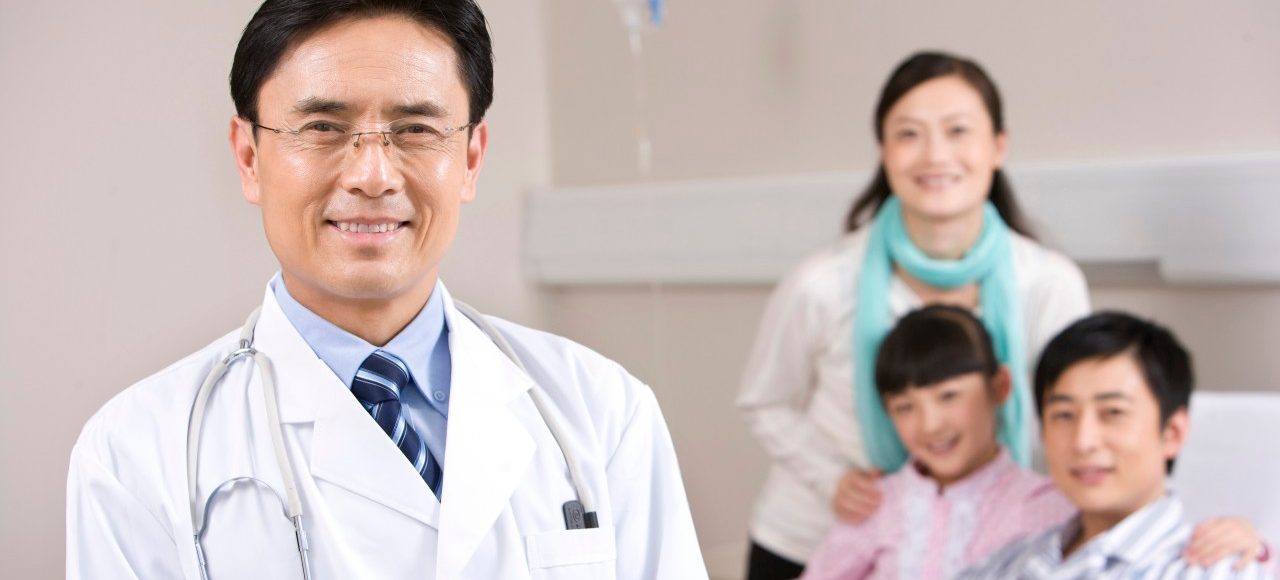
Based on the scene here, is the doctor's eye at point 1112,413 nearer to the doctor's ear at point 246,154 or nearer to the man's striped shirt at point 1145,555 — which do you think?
the man's striped shirt at point 1145,555

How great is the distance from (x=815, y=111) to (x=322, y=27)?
7.40ft

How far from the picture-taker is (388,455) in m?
A: 0.79

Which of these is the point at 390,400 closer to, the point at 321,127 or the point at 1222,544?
the point at 321,127

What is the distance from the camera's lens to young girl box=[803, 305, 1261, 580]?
2.01m

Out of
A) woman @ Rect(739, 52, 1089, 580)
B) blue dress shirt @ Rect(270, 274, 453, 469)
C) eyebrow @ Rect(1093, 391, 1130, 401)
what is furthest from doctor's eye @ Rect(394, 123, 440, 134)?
woman @ Rect(739, 52, 1089, 580)

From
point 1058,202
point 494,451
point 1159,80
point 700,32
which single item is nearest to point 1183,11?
point 1159,80

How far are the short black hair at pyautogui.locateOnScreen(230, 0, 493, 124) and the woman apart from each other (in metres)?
1.44

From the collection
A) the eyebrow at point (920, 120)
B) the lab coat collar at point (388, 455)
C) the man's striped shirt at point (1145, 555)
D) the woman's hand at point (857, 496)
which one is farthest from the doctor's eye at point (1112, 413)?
the lab coat collar at point (388, 455)

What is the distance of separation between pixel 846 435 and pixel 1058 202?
0.71m

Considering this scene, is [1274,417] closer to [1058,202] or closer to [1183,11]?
[1058,202]

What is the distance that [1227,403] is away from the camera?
2162 mm

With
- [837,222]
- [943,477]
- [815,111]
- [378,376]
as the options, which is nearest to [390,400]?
[378,376]

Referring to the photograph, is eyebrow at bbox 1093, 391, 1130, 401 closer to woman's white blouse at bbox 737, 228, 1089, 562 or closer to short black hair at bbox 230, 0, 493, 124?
woman's white blouse at bbox 737, 228, 1089, 562

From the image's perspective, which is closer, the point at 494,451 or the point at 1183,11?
the point at 494,451
